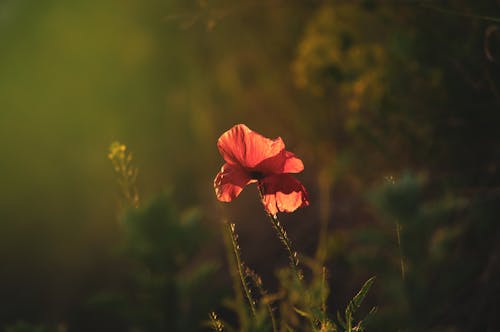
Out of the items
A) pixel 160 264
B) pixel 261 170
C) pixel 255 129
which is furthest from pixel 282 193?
pixel 255 129

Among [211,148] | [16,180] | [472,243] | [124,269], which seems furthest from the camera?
[16,180]

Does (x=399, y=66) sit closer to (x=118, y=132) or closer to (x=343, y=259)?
(x=343, y=259)

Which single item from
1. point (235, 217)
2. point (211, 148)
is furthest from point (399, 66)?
point (211, 148)

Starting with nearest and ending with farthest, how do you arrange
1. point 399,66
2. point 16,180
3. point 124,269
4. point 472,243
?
point 472,243 → point 399,66 → point 124,269 → point 16,180

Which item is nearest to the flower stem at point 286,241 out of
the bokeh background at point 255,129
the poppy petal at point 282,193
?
the poppy petal at point 282,193

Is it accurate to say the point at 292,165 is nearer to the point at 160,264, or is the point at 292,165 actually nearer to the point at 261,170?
the point at 261,170

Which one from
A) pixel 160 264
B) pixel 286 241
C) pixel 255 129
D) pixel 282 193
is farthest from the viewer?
pixel 255 129
